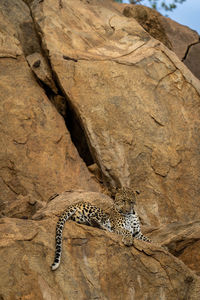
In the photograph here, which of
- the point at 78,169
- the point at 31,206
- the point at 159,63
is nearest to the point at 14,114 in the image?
the point at 78,169

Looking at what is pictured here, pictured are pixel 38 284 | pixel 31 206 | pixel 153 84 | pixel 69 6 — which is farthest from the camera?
pixel 69 6

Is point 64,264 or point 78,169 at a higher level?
point 64,264

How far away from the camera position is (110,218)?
31.8ft

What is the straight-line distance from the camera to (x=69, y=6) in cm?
1577

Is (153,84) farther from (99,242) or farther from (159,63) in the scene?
(99,242)

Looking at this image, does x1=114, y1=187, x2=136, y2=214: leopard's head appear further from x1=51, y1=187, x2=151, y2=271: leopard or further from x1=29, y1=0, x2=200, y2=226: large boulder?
x1=29, y1=0, x2=200, y2=226: large boulder

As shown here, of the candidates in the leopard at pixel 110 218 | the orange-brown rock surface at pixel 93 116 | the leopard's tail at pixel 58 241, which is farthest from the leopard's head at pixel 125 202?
the leopard's tail at pixel 58 241

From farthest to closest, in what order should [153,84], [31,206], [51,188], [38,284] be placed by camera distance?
[153,84]
[51,188]
[31,206]
[38,284]

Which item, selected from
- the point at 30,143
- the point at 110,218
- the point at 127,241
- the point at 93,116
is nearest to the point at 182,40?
the point at 93,116

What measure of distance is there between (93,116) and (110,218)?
4563mm

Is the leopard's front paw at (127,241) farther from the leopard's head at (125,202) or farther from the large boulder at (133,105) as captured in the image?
the large boulder at (133,105)

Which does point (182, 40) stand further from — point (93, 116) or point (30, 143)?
point (30, 143)

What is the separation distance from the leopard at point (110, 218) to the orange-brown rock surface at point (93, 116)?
813mm

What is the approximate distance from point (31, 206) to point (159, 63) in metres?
6.31
